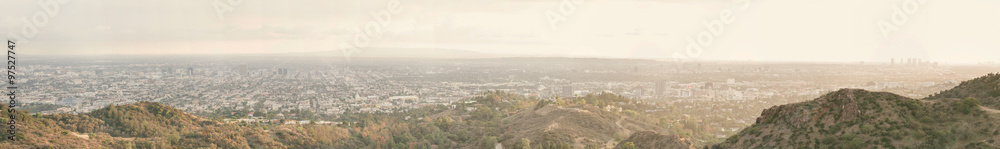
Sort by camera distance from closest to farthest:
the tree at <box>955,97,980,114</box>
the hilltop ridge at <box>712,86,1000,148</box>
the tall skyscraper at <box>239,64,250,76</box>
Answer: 1. the hilltop ridge at <box>712,86,1000,148</box>
2. the tree at <box>955,97,980,114</box>
3. the tall skyscraper at <box>239,64,250,76</box>

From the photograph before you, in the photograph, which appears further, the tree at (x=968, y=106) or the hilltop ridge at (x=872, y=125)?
the tree at (x=968, y=106)

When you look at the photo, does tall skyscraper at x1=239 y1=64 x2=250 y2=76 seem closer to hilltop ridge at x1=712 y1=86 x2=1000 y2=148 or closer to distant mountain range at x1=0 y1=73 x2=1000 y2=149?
distant mountain range at x1=0 y1=73 x2=1000 y2=149

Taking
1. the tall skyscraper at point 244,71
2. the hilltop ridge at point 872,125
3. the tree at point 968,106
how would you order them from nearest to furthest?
the hilltop ridge at point 872,125
the tree at point 968,106
the tall skyscraper at point 244,71

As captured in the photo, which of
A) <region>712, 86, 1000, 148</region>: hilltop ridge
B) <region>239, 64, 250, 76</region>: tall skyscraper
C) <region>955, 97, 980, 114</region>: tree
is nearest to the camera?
<region>712, 86, 1000, 148</region>: hilltop ridge

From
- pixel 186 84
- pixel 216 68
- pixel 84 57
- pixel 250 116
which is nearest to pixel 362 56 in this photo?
pixel 216 68

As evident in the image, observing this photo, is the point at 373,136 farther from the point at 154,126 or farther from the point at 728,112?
the point at 728,112

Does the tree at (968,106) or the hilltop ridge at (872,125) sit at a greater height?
the tree at (968,106)

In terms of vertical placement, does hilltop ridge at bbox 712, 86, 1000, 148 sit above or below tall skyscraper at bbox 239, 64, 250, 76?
above

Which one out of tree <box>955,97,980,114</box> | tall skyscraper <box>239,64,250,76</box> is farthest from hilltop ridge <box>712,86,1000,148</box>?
tall skyscraper <box>239,64,250,76</box>

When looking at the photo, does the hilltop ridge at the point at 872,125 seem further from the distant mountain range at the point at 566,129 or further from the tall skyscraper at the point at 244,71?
the tall skyscraper at the point at 244,71

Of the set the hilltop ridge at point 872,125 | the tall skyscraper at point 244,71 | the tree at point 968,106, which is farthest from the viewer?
the tall skyscraper at point 244,71

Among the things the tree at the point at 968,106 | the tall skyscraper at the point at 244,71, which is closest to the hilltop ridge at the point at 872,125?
the tree at the point at 968,106
